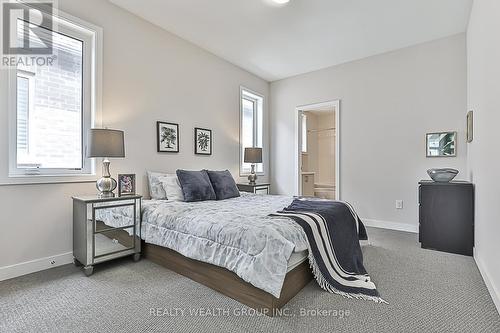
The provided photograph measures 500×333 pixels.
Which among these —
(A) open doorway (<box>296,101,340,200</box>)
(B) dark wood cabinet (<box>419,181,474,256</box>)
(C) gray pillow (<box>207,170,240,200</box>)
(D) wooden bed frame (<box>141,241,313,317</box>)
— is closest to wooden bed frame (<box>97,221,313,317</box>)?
(D) wooden bed frame (<box>141,241,313,317</box>)

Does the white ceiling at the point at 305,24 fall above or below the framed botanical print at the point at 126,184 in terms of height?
above

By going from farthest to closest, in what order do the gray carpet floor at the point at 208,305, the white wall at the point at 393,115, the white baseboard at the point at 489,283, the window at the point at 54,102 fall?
the white wall at the point at 393,115
the window at the point at 54,102
the white baseboard at the point at 489,283
the gray carpet floor at the point at 208,305

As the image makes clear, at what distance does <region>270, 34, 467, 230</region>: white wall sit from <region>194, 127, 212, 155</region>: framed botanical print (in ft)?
7.20

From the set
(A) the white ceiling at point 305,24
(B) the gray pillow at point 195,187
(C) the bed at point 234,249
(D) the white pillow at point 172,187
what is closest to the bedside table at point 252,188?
(B) the gray pillow at point 195,187

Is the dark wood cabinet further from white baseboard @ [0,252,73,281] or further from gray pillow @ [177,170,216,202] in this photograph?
white baseboard @ [0,252,73,281]

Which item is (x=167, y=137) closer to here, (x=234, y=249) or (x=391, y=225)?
(x=234, y=249)

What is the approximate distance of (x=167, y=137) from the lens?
361 cm

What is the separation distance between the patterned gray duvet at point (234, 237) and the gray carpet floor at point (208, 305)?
267mm

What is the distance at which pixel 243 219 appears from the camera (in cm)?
215

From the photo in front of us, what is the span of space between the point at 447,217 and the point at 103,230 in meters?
3.82

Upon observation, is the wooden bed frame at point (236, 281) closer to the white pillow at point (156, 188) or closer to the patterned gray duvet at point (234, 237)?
the patterned gray duvet at point (234, 237)

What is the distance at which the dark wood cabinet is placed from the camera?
2.98 m

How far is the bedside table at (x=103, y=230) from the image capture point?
7.79 feet

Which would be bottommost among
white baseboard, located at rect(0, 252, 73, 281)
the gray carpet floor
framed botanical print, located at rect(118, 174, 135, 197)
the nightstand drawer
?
the gray carpet floor
